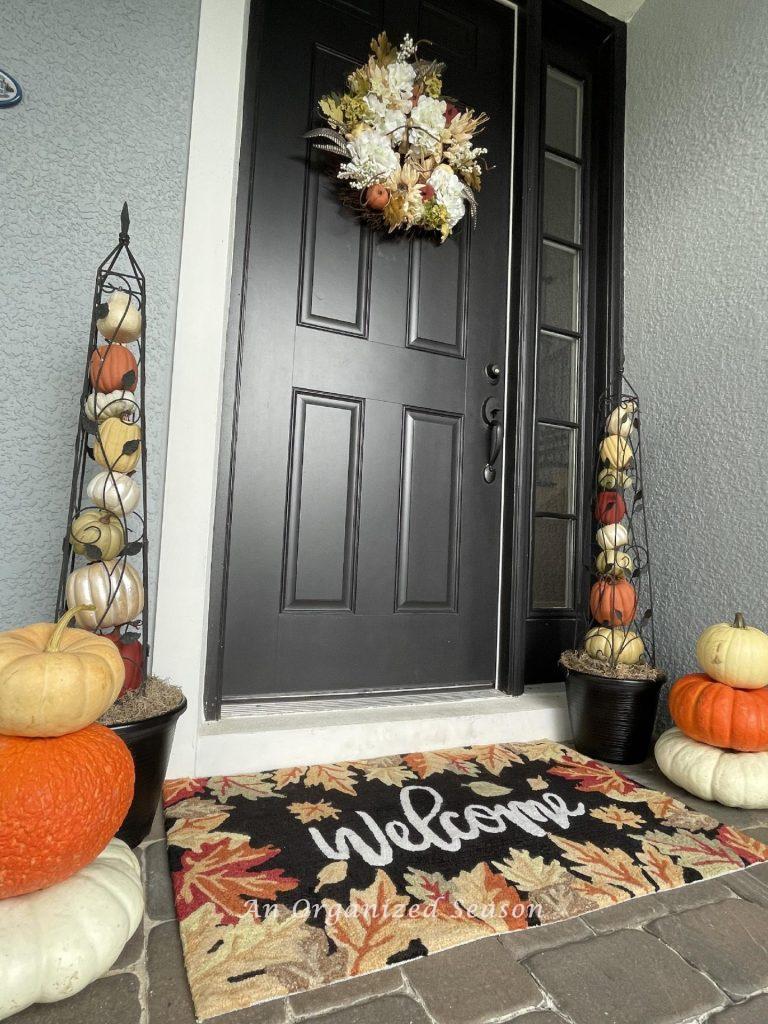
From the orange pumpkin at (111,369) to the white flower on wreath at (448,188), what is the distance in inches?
45.5

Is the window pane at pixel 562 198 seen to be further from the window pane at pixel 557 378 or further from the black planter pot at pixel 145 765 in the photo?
the black planter pot at pixel 145 765

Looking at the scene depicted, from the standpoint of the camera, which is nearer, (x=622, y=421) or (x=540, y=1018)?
(x=540, y=1018)

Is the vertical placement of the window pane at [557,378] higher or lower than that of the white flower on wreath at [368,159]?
lower

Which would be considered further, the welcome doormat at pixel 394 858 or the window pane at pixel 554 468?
the window pane at pixel 554 468

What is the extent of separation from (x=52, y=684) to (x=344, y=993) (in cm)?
57

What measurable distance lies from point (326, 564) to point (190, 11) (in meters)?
1.52

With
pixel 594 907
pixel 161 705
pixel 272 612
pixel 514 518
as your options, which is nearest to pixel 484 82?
pixel 514 518

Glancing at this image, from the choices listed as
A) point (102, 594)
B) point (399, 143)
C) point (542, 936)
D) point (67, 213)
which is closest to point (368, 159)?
point (399, 143)

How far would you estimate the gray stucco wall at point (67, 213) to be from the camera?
1.30 metres

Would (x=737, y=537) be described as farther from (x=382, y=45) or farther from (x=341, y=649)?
(x=382, y=45)

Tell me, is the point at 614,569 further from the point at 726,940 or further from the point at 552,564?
the point at 726,940

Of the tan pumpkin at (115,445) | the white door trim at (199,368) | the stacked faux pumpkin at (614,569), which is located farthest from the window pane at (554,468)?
the tan pumpkin at (115,445)

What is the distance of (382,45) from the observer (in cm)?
A: 183

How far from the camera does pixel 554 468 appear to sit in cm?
209
